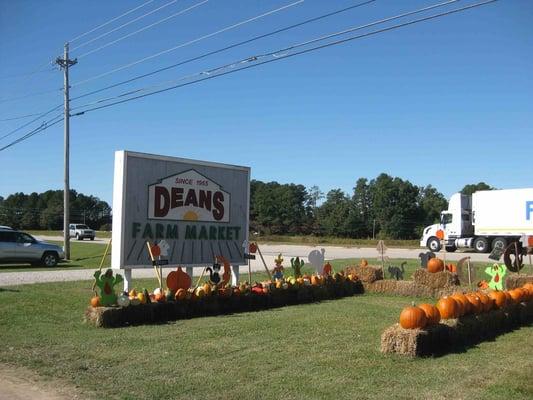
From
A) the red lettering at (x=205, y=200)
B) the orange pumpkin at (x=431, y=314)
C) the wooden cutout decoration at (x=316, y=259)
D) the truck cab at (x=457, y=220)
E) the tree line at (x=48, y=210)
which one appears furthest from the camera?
the tree line at (x=48, y=210)

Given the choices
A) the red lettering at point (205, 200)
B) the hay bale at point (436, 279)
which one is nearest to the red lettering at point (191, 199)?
the red lettering at point (205, 200)

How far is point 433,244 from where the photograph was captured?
41.6 meters

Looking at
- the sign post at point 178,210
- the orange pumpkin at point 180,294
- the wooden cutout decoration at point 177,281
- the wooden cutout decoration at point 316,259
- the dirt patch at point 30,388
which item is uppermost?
the sign post at point 178,210

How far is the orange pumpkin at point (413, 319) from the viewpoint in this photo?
7520 mm

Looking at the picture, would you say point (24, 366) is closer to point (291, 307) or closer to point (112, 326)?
point (112, 326)

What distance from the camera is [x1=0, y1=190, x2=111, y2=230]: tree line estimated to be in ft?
419

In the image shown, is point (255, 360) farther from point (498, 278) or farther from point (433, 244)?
point (433, 244)

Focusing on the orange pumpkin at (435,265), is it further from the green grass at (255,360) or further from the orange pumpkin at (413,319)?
the orange pumpkin at (413,319)

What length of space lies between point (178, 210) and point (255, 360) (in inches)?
238

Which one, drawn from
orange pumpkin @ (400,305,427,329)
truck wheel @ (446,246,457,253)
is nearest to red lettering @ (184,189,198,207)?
orange pumpkin @ (400,305,427,329)

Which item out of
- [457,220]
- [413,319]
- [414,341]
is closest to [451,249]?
[457,220]

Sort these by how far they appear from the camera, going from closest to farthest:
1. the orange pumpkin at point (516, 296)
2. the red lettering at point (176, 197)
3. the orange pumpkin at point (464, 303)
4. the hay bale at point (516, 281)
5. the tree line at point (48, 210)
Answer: the orange pumpkin at point (464, 303), the orange pumpkin at point (516, 296), the hay bale at point (516, 281), the red lettering at point (176, 197), the tree line at point (48, 210)

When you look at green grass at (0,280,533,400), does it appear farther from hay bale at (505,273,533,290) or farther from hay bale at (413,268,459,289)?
hay bale at (413,268,459,289)

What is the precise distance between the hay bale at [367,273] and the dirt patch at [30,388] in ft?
33.3
